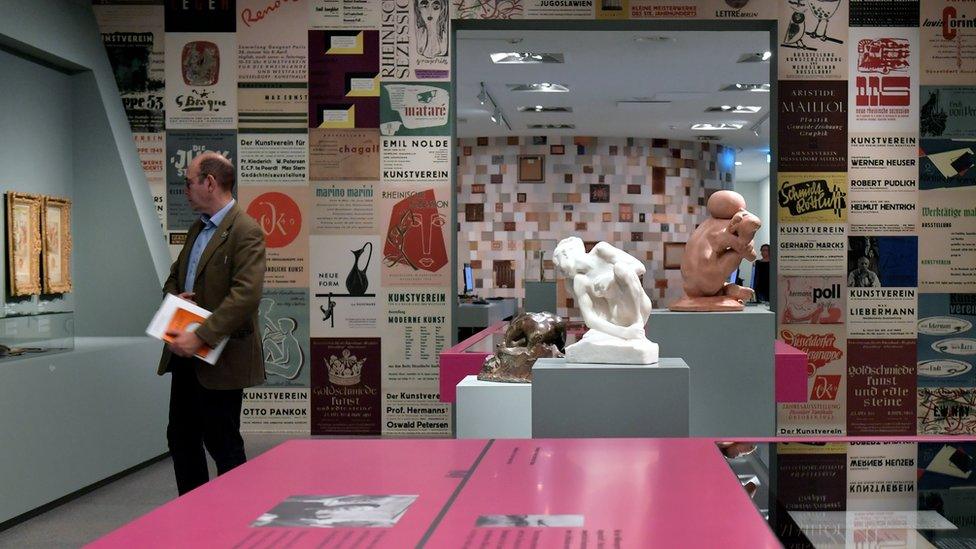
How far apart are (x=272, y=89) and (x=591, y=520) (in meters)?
5.11

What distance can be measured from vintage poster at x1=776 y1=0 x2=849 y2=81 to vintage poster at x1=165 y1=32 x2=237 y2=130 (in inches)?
136

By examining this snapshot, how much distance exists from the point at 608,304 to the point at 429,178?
9.91 ft

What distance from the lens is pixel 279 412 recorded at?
6176 mm

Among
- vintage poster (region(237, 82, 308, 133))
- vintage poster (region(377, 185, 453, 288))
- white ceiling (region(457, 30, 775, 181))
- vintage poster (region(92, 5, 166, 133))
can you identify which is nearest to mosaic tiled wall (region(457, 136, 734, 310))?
white ceiling (region(457, 30, 775, 181))

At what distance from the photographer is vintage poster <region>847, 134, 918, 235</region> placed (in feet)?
19.8

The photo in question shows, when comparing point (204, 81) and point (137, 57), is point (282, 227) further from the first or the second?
point (137, 57)

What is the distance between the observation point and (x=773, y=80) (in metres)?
6.11

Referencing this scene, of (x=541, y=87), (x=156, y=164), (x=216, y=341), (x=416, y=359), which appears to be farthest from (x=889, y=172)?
(x=541, y=87)

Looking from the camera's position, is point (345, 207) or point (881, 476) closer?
point (881, 476)

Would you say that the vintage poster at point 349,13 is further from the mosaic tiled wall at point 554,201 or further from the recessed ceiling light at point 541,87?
the mosaic tiled wall at point 554,201

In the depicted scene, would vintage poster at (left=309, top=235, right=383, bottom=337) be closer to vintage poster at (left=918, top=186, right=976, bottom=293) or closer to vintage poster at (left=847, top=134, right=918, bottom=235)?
vintage poster at (left=847, top=134, right=918, bottom=235)

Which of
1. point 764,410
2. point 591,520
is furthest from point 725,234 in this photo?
point 591,520

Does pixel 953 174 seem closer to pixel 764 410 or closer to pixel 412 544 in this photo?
pixel 764 410

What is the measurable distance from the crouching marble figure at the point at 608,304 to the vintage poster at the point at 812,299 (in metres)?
3.12
